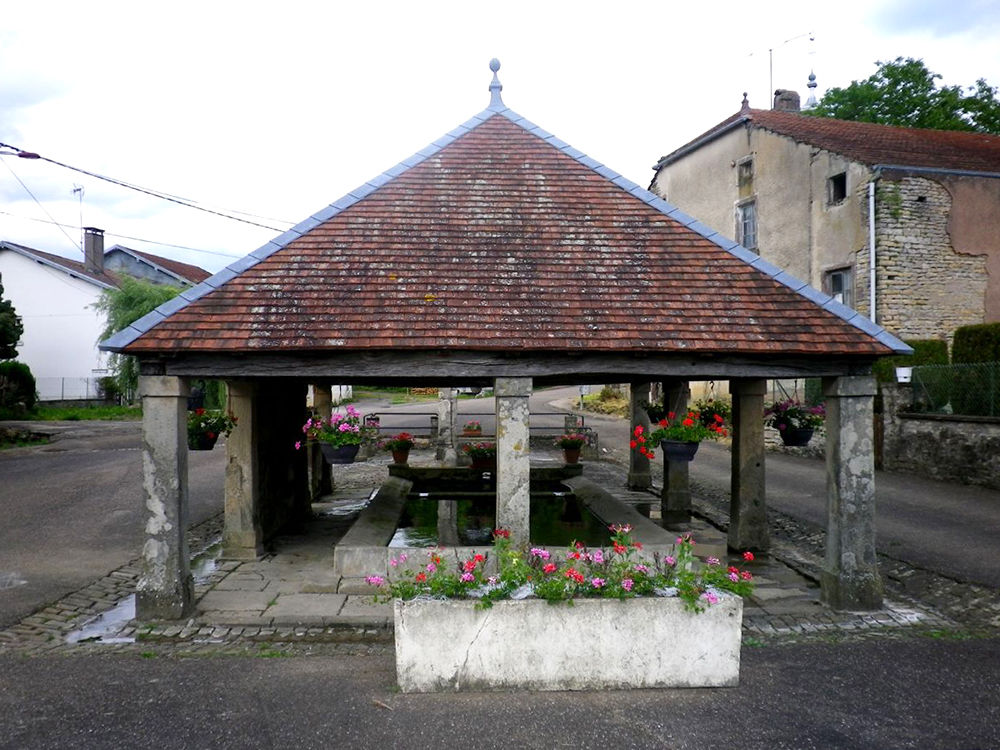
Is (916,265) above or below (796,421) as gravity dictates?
above

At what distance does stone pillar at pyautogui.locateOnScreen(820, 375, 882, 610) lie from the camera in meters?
6.93

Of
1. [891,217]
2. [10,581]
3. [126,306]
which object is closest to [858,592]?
[10,581]

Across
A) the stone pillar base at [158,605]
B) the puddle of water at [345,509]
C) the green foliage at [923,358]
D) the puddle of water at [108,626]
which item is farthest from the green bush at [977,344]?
the puddle of water at [108,626]

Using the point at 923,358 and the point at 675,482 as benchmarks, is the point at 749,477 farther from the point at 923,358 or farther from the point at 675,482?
the point at 923,358

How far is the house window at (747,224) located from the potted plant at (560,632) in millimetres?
18730

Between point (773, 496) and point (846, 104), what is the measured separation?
68.5ft

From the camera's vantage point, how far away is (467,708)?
16.4 ft

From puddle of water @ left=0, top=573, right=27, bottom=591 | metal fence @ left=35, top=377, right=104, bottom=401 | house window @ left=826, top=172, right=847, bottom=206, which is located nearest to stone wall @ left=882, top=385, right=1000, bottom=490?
house window @ left=826, top=172, right=847, bottom=206

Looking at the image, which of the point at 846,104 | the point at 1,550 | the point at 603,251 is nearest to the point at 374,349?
the point at 603,251

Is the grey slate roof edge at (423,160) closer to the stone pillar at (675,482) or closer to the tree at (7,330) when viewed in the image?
the stone pillar at (675,482)

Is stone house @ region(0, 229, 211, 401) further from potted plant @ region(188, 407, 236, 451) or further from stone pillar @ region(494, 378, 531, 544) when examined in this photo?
stone pillar @ region(494, 378, 531, 544)

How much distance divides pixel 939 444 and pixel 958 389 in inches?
45.3

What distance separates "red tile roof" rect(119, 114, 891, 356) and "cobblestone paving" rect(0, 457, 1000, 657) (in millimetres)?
2443

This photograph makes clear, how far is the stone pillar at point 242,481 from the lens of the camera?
30.3 ft
